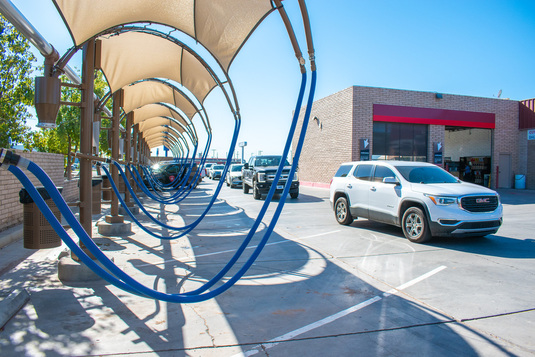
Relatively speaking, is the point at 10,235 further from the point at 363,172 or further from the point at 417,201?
the point at 417,201

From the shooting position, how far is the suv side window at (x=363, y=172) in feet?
32.4

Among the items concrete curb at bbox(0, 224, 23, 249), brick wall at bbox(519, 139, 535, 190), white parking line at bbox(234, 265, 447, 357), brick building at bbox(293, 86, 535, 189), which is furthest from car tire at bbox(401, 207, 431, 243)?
brick wall at bbox(519, 139, 535, 190)

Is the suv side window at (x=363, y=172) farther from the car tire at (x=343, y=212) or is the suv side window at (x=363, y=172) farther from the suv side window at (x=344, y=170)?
the car tire at (x=343, y=212)

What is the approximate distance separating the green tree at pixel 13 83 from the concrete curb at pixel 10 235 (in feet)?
9.96

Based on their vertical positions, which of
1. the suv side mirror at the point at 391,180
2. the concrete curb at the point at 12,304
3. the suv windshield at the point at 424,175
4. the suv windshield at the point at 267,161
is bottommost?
the concrete curb at the point at 12,304

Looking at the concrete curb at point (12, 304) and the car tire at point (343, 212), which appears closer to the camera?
the concrete curb at point (12, 304)

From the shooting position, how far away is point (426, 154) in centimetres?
2642

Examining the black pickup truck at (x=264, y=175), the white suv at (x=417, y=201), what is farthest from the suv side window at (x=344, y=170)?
the black pickup truck at (x=264, y=175)

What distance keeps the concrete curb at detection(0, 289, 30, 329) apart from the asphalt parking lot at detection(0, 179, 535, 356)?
0.07 metres

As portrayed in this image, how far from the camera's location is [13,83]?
1006 centimetres

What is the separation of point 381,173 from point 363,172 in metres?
0.65

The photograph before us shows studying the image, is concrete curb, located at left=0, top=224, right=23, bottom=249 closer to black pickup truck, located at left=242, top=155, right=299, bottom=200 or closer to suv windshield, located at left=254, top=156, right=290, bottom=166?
black pickup truck, located at left=242, top=155, right=299, bottom=200

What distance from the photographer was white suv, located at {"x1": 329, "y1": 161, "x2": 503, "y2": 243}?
7668 millimetres

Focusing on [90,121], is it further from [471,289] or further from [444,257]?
[444,257]
